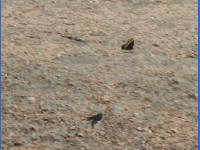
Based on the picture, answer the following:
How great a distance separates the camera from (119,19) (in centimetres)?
316

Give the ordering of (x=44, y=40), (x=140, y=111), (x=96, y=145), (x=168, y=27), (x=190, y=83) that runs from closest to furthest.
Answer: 1. (x=96, y=145)
2. (x=140, y=111)
3. (x=190, y=83)
4. (x=44, y=40)
5. (x=168, y=27)

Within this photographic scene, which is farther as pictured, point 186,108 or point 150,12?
point 150,12

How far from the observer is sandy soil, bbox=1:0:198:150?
215 centimetres

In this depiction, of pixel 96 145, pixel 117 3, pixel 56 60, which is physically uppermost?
pixel 117 3

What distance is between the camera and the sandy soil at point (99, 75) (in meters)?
2.15

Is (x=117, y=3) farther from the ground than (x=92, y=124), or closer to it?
farther from the ground

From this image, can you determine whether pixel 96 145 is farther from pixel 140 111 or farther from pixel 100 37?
pixel 100 37

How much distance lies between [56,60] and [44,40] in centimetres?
26

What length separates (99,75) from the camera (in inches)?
100

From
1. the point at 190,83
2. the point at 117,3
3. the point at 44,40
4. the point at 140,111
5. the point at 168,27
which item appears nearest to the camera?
the point at 140,111

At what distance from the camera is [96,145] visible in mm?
2094

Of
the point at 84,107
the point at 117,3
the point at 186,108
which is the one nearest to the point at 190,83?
the point at 186,108

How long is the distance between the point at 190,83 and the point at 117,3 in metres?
1.07

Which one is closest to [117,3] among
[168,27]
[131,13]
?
[131,13]
